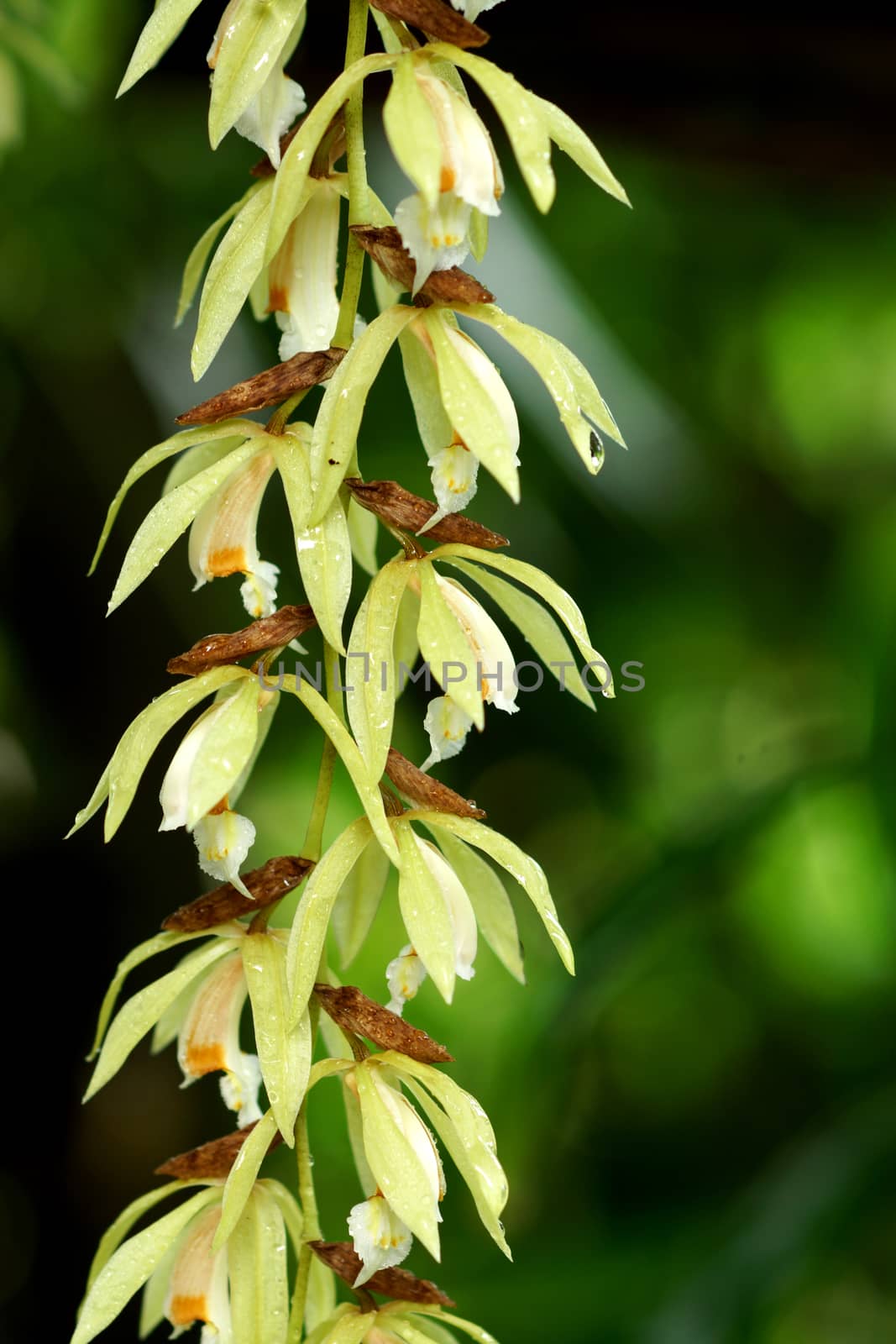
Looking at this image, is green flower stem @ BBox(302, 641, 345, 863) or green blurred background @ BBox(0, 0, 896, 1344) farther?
green blurred background @ BBox(0, 0, 896, 1344)

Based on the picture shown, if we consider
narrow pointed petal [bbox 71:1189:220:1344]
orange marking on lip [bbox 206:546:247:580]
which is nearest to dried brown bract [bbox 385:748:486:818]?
orange marking on lip [bbox 206:546:247:580]

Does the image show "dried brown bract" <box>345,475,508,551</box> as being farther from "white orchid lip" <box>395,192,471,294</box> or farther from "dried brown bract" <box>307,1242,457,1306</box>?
"dried brown bract" <box>307,1242,457,1306</box>

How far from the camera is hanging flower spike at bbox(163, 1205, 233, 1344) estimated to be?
557 millimetres

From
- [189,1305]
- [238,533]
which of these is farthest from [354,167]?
[189,1305]

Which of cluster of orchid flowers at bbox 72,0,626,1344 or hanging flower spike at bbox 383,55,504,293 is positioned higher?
hanging flower spike at bbox 383,55,504,293

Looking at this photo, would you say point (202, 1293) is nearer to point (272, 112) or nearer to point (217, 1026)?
point (217, 1026)

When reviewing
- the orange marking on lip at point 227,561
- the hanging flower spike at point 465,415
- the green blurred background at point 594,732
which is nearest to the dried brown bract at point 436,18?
the hanging flower spike at point 465,415

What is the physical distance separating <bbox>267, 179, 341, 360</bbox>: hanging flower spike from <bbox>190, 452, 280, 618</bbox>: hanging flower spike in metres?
0.07

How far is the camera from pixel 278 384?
20.1 inches

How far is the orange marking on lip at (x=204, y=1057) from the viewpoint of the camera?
0.57m

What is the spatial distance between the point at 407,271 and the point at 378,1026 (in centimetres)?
31

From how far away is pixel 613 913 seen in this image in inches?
42.8

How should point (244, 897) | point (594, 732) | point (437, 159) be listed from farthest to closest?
point (594, 732), point (244, 897), point (437, 159)

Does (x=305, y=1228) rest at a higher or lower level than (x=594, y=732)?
higher
